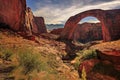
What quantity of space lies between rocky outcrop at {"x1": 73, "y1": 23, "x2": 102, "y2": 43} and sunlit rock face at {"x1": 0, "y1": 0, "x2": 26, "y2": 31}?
30.0 metres

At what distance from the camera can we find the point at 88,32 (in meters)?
54.2

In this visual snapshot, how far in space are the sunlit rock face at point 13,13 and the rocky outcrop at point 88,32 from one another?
29962 millimetres

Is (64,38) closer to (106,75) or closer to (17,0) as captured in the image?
(17,0)

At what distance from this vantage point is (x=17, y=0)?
23484mm

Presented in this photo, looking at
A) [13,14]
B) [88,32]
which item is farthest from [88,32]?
[13,14]

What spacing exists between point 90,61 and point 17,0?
44.3 feet

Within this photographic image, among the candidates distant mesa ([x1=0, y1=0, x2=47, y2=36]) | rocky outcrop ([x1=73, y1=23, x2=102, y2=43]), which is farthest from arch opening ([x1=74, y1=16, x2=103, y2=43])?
distant mesa ([x1=0, y1=0, x2=47, y2=36])

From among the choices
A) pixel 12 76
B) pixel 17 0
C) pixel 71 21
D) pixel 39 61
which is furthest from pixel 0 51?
pixel 71 21

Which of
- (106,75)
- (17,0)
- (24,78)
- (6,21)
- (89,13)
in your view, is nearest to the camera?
(24,78)

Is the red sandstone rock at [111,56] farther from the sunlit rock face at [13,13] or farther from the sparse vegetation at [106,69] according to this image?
the sunlit rock face at [13,13]

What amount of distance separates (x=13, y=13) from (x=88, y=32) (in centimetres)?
3392

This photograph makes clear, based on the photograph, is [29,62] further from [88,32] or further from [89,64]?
[88,32]

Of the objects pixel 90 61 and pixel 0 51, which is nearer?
pixel 0 51

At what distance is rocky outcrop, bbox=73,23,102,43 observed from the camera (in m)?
52.8
